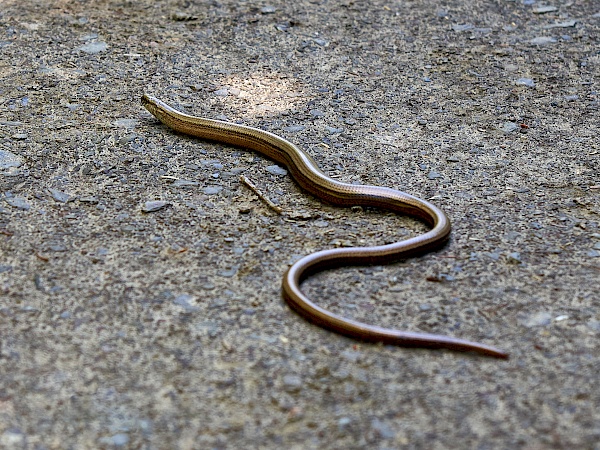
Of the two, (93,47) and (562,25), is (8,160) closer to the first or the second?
(93,47)

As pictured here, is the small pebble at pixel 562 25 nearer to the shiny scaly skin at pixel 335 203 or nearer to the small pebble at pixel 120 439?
the shiny scaly skin at pixel 335 203

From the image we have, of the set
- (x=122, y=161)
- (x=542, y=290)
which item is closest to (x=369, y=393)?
(x=542, y=290)

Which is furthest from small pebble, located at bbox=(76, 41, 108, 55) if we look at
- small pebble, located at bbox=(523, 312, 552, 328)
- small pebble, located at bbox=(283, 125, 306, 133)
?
small pebble, located at bbox=(523, 312, 552, 328)

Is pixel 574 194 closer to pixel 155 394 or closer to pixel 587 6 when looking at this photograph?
pixel 155 394

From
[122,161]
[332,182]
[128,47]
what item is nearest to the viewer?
[332,182]

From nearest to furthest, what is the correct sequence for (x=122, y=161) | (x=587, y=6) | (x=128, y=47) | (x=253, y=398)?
1. (x=253, y=398)
2. (x=122, y=161)
3. (x=128, y=47)
4. (x=587, y=6)

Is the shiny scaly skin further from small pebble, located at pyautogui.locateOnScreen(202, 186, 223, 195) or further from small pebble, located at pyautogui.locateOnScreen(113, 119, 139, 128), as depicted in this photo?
small pebble, located at pyautogui.locateOnScreen(202, 186, 223, 195)
